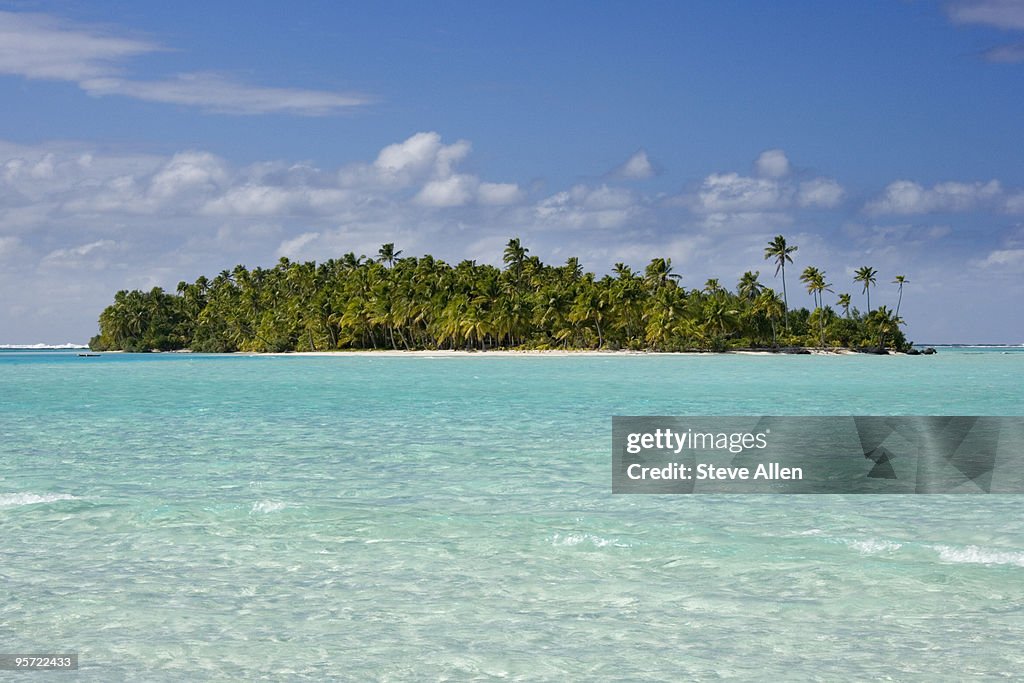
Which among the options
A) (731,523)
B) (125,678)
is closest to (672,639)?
(125,678)

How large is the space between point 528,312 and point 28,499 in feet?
380

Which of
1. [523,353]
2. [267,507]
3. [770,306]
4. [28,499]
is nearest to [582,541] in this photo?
[267,507]

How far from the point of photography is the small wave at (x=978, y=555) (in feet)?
34.8

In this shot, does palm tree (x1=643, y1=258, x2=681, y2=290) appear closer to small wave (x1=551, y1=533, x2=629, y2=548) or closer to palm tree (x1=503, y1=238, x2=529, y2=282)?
palm tree (x1=503, y1=238, x2=529, y2=282)

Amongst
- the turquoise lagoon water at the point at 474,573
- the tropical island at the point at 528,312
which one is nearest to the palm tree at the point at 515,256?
the tropical island at the point at 528,312

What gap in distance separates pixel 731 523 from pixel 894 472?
7.30 m

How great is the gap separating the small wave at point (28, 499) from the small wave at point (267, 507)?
2.71 meters

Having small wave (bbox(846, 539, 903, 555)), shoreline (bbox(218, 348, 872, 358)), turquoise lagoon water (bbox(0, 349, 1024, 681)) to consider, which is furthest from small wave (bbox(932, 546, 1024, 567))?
shoreline (bbox(218, 348, 872, 358))

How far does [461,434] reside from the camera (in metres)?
25.6

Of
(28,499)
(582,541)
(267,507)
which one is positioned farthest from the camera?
(28,499)

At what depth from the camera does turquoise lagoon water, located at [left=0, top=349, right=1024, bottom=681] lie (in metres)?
7.53

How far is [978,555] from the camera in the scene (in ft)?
35.9

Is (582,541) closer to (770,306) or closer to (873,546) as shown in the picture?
(873,546)

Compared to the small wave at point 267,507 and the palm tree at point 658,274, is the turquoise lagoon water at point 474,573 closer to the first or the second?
the small wave at point 267,507
